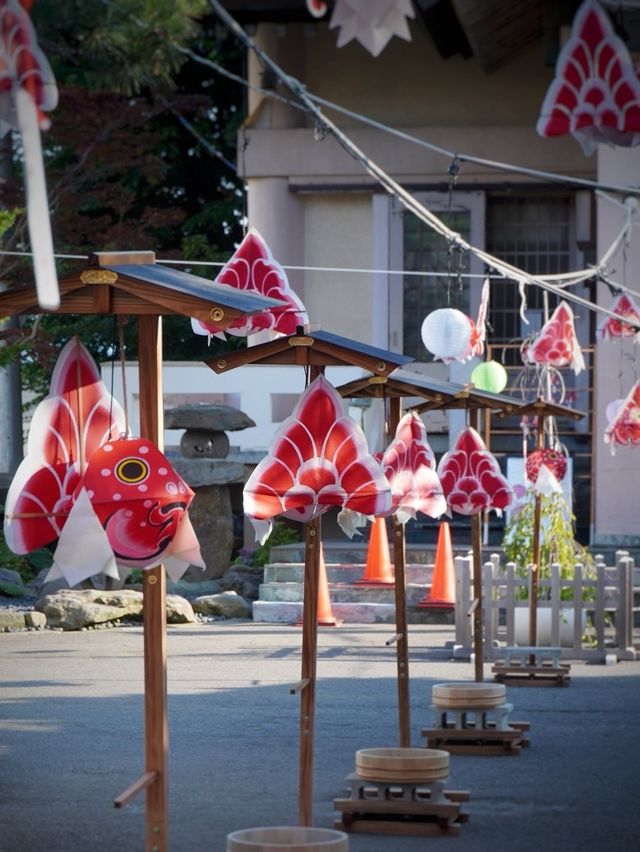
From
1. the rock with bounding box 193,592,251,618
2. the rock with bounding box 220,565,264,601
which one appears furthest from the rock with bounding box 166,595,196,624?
the rock with bounding box 220,565,264,601

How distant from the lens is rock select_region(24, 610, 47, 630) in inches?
722

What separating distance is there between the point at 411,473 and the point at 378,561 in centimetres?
977

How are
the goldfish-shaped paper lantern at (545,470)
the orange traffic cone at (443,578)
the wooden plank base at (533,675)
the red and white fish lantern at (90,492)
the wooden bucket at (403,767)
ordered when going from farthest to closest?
the orange traffic cone at (443,578), the goldfish-shaped paper lantern at (545,470), the wooden plank base at (533,675), the wooden bucket at (403,767), the red and white fish lantern at (90,492)

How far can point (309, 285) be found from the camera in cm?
2547

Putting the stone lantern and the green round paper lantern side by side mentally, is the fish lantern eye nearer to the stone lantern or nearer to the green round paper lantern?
the green round paper lantern

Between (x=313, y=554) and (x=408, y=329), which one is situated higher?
(x=408, y=329)

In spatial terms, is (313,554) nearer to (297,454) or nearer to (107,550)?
(297,454)

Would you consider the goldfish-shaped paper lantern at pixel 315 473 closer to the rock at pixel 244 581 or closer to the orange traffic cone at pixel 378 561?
the orange traffic cone at pixel 378 561

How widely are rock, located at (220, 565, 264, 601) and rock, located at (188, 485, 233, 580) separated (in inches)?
14.1

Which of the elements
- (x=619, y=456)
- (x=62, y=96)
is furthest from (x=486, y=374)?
(x=62, y=96)

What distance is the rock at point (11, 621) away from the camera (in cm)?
1816

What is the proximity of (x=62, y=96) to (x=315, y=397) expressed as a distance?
14.4m

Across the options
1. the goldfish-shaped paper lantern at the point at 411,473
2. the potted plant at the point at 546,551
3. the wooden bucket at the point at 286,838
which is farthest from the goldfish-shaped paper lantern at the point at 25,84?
the potted plant at the point at 546,551

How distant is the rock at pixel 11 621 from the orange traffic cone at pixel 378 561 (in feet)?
13.8
